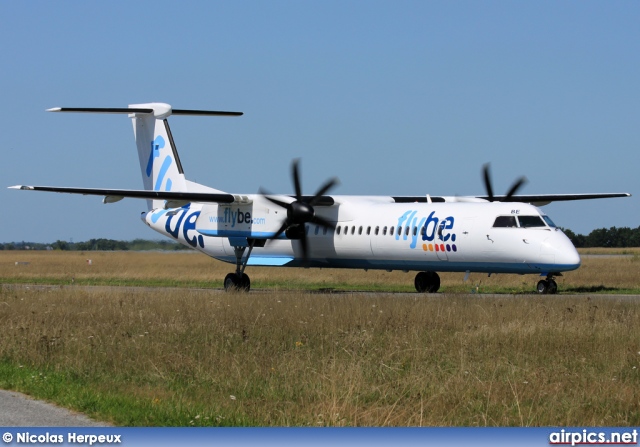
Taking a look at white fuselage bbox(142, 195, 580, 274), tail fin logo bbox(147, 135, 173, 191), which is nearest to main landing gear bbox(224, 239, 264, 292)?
white fuselage bbox(142, 195, 580, 274)

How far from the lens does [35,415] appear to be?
945 centimetres

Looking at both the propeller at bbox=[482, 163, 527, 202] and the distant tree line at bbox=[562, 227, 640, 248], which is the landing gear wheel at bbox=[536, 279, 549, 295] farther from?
the distant tree line at bbox=[562, 227, 640, 248]

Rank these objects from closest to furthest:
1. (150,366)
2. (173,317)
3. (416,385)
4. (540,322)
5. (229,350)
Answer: (416,385)
(150,366)
(229,350)
(540,322)
(173,317)

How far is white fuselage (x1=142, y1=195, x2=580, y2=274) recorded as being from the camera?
2514 centimetres

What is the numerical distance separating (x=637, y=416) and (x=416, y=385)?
264 centimetres

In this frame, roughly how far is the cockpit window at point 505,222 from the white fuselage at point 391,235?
3 cm

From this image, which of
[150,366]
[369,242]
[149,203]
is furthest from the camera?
[149,203]

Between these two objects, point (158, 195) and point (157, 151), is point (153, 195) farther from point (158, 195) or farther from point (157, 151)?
point (157, 151)

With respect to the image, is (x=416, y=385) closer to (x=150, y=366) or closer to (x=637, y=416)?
(x=637, y=416)

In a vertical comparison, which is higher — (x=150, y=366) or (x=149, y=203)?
(x=149, y=203)

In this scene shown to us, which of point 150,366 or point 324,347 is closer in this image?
point 150,366

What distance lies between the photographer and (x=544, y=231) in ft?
82.3

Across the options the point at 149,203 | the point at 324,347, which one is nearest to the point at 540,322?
the point at 324,347

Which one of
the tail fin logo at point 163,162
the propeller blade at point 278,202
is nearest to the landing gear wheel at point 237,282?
the propeller blade at point 278,202
